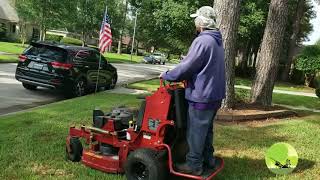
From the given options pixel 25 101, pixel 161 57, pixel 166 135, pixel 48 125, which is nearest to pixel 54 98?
pixel 25 101

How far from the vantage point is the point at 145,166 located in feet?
17.4

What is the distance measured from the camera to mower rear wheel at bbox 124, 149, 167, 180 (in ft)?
17.1

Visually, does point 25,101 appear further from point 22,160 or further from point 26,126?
point 22,160

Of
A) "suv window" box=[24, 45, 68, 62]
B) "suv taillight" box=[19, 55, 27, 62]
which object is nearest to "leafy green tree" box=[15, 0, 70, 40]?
"suv taillight" box=[19, 55, 27, 62]

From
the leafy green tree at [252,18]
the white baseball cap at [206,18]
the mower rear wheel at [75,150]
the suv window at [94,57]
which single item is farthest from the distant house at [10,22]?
the white baseball cap at [206,18]

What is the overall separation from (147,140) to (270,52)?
7.23 meters

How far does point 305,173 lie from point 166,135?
216 centimetres

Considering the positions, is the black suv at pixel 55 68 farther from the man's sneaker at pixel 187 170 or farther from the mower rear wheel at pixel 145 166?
the man's sneaker at pixel 187 170

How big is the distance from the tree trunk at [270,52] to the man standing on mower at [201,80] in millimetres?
7006

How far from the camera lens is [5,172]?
18.7 feet

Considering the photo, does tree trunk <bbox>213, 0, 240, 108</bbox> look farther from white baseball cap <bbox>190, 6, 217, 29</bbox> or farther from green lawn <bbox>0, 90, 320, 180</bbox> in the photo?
white baseball cap <bbox>190, 6, 217, 29</bbox>

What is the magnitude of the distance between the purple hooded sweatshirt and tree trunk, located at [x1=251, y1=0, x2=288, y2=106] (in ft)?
23.4

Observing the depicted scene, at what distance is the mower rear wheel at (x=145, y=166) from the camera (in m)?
5.20

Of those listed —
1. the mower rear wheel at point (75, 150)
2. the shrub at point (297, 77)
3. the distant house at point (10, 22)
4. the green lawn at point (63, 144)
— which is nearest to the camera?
the green lawn at point (63, 144)
